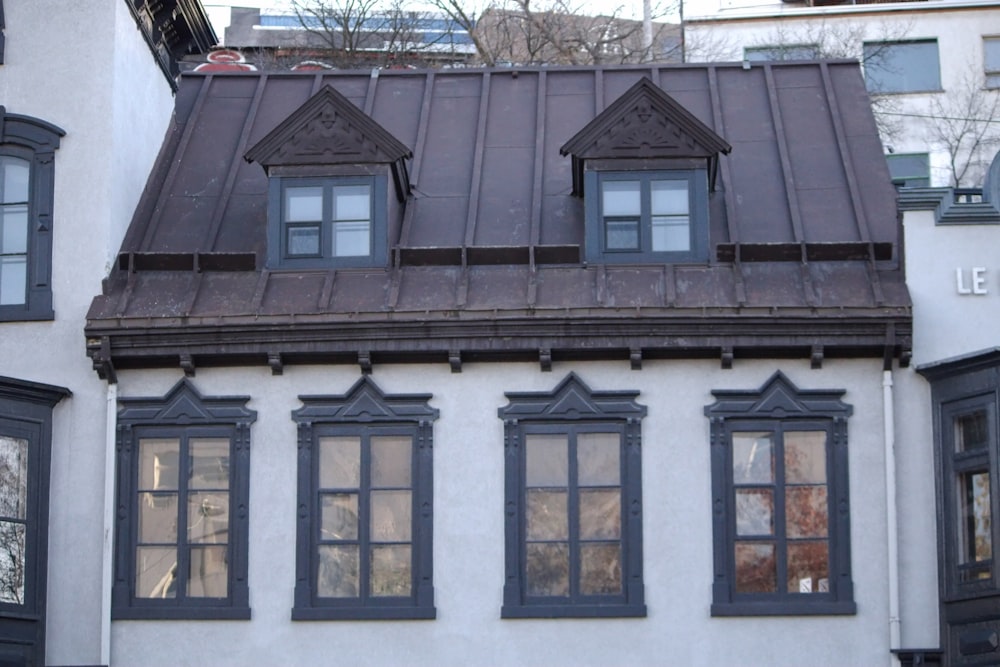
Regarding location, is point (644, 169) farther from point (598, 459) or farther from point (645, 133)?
point (598, 459)

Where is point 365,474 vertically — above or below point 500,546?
above

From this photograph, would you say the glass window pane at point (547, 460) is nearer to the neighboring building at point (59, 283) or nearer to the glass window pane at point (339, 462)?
the glass window pane at point (339, 462)

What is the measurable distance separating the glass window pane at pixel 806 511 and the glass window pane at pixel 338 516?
15.7 feet

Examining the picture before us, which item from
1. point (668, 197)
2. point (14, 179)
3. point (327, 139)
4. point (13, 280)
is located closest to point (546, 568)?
point (668, 197)

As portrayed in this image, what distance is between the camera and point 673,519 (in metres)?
21.2

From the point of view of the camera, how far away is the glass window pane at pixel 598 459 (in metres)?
21.3

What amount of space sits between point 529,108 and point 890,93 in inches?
899

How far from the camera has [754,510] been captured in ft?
69.6

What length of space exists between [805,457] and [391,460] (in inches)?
181

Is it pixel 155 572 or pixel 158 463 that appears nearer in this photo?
pixel 155 572

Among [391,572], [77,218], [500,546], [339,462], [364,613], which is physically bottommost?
[364,613]

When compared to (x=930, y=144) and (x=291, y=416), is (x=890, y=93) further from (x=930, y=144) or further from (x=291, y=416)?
(x=291, y=416)

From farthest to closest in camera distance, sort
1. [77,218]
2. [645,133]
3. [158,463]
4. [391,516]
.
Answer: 1. [645,133]
2. [77,218]
3. [158,463]
4. [391,516]

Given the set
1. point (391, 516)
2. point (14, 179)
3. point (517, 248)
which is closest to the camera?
point (391, 516)
